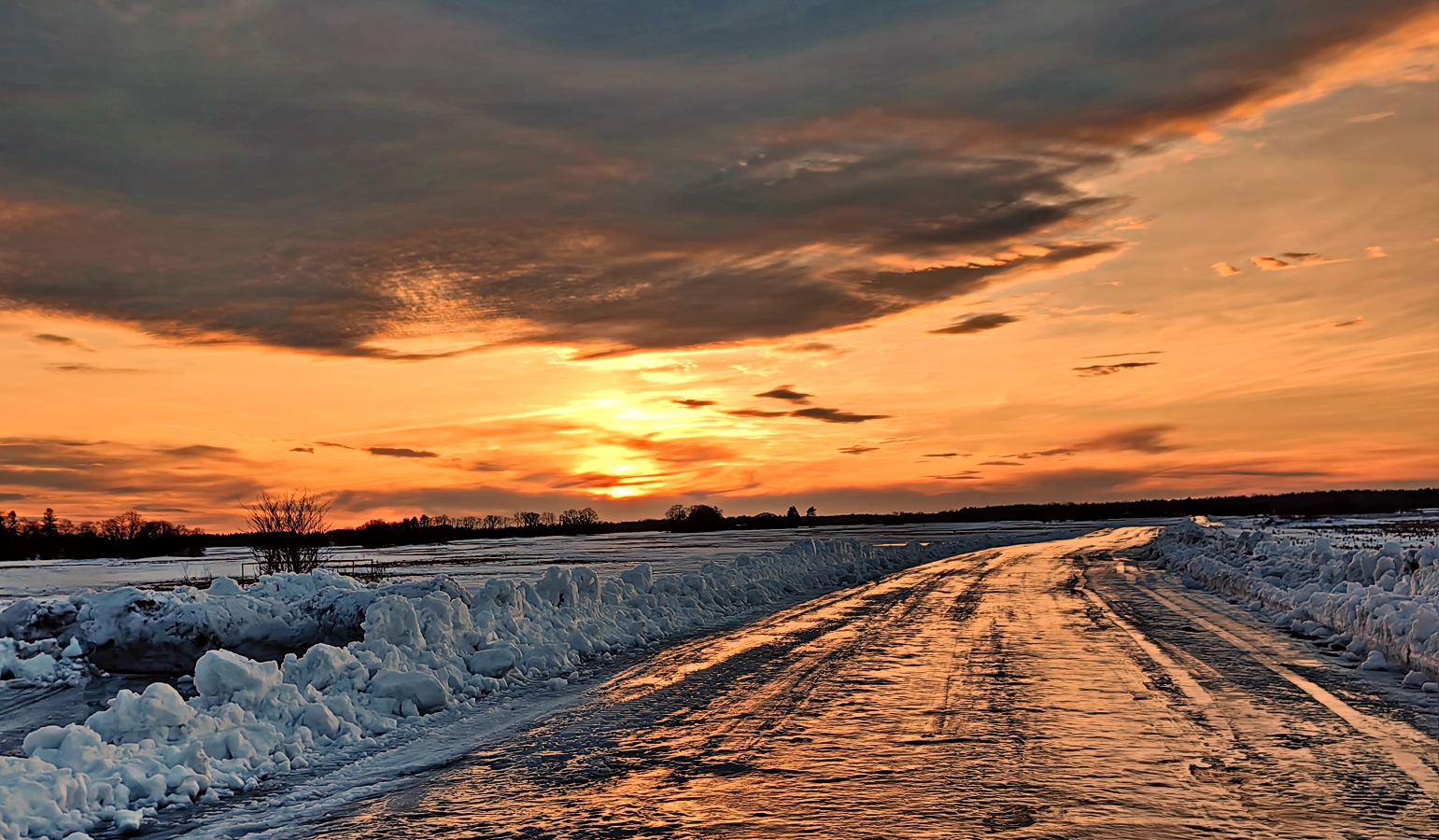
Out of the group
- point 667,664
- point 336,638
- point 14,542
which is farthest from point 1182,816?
point 14,542

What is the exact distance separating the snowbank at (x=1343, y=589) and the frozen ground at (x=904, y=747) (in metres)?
0.20

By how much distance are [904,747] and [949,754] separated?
43 cm

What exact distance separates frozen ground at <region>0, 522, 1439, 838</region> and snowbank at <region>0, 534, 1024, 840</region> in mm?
179

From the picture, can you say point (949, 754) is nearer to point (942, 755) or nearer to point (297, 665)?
point (942, 755)

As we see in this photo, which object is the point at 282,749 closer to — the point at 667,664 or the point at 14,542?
the point at 667,664

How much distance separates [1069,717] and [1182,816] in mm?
3076

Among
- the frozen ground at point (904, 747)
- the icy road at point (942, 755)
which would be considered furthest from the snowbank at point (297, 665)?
the icy road at point (942, 755)

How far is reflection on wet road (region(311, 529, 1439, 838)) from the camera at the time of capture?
19.8 ft

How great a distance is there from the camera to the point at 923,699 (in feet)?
33.0

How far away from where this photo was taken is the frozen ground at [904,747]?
6129 mm

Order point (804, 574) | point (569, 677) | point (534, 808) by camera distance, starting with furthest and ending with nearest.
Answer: point (804, 574)
point (569, 677)
point (534, 808)

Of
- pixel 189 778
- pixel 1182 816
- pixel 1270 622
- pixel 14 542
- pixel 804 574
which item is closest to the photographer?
pixel 1182 816

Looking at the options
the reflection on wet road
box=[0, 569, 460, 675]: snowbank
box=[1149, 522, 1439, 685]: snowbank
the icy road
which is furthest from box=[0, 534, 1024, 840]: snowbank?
box=[1149, 522, 1439, 685]: snowbank

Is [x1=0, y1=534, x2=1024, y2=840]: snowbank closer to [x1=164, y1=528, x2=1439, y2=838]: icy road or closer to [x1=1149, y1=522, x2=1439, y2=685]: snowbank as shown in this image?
[x1=164, y1=528, x2=1439, y2=838]: icy road
